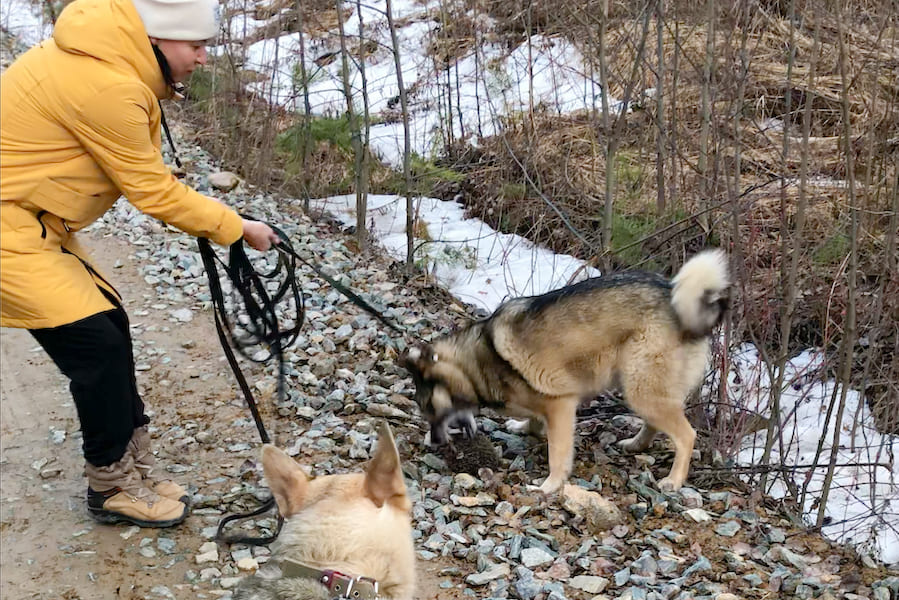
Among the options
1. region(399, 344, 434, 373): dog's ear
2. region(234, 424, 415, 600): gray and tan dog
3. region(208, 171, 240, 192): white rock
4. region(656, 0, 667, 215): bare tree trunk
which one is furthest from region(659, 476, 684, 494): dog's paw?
region(208, 171, 240, 192): white rock

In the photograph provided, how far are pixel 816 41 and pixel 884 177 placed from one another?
1.66 metres

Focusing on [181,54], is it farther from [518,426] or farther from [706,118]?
[706,118]

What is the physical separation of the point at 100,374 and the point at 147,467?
77cm

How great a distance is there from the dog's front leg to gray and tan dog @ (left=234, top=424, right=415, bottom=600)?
2.03 meters

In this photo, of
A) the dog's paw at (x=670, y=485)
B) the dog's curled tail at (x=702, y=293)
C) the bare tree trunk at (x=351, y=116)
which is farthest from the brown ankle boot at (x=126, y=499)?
the bare tree trunk at (x=351, y=116)

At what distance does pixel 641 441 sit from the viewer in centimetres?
484

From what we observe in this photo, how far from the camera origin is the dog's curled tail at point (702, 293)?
409cm

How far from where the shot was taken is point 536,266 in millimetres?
6941

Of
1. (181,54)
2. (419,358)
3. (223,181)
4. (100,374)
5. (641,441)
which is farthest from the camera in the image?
(223,181)

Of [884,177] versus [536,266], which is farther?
[536,266]

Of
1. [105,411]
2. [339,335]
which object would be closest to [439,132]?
[339,335]

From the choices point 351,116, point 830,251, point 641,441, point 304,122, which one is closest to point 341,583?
point 641,441

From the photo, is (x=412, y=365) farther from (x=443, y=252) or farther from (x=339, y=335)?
(x=443, y=252)

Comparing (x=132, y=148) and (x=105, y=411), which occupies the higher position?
(x=132, y=148)
